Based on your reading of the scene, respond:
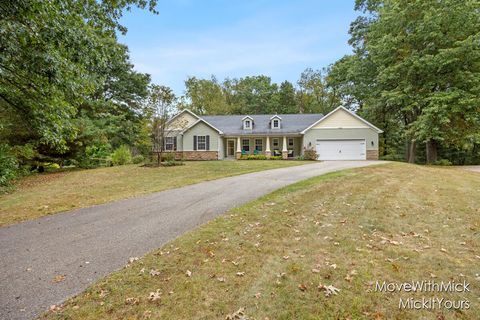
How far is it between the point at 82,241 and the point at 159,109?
13.9m

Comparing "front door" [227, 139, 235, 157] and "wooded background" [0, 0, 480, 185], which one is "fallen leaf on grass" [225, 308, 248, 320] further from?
"front door" [227, 139, 235, 157]

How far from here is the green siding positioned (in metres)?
23.2

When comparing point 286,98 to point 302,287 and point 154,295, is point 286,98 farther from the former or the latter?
point 154,295

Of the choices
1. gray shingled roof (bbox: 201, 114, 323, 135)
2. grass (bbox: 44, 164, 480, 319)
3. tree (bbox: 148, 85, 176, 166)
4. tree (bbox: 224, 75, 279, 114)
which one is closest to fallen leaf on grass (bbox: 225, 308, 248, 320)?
grass (bbox: 44, 164, 480, 319)

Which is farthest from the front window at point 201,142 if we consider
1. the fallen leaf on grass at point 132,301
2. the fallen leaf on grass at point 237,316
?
the fallen leaf on grass at point 237,316

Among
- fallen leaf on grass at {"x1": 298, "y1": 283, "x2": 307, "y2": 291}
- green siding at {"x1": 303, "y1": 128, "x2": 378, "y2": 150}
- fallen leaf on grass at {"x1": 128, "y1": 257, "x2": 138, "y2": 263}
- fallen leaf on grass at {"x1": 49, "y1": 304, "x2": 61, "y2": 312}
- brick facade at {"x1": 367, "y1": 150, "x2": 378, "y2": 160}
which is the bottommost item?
fallen leaf on grass at {"x1": 49, "y1": 304, "x2": 61, "y2": 312}

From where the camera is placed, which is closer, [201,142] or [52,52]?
[52,52]

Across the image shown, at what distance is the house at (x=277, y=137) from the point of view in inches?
915

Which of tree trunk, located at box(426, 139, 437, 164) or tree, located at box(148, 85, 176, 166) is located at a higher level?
tree, located at box(148, 85, 176, 166)

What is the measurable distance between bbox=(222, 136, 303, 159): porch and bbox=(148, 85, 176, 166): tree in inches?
347

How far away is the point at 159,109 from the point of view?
57.2 ft

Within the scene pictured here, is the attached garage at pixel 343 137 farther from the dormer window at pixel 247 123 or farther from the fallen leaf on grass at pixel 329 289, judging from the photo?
the fallen leaf on grass at pixel 329 289

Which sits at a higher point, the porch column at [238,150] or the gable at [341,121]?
the gable at [341,121]

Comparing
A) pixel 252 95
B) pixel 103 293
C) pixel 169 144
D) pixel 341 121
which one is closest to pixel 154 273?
pixel 103 293
